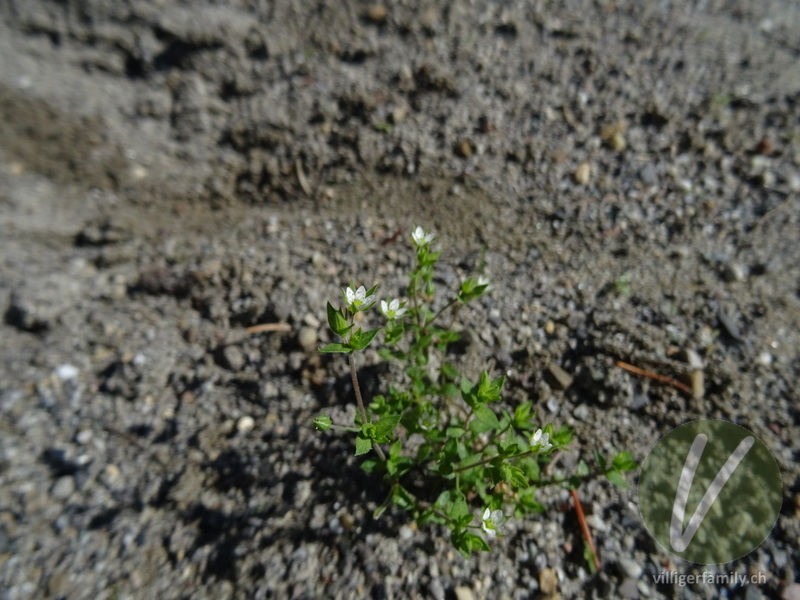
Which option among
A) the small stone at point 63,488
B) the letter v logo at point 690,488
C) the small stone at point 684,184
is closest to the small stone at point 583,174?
the small stone at point 684,184

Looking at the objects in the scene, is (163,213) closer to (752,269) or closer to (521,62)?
(521,62)

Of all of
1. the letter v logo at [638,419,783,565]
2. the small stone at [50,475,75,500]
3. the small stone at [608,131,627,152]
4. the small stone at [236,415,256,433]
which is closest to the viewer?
the letter v logo at [638,419,783,565]

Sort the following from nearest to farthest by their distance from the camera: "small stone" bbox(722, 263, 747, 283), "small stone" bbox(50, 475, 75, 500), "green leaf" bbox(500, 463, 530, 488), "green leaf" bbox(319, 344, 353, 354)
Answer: "green leaf" bbox(319, 344, 353, 354) → "green leaf" bbox(500, 463, 530, 488) → "small stone" bbox(50, 475, 75, 500) → "small stone" bbox(722, 263, 747, 283)

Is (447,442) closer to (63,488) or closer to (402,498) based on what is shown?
(402,498)

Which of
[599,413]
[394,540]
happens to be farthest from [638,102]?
[394,540]

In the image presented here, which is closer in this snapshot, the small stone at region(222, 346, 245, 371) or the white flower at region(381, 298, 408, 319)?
the white flower at region(381, 298, 408, 319)

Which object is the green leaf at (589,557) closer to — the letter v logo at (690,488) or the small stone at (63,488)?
the letter v logo at (690,488)

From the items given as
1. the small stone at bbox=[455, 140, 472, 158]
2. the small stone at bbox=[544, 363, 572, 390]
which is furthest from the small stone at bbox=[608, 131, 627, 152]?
the small stone at bbox=[544, 363, 572, 390]

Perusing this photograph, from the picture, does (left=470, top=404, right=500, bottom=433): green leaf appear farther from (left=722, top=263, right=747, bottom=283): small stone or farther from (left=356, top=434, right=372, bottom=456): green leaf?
(left=722, top=263, right=747, bottom=283): small stone
